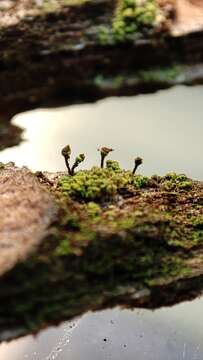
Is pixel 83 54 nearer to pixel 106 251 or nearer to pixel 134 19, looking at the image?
pixel 134 19

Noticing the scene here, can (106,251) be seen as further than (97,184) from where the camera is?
No

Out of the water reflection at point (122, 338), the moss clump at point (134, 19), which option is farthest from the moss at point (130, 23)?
the water reflection at point (122, 338)

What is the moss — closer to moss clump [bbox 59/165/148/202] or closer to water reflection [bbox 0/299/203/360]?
moss clump [bbox 59/165/148/202]

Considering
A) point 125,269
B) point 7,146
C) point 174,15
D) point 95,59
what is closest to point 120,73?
point 95,59

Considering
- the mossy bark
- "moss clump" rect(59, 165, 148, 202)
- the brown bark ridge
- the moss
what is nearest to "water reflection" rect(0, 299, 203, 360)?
the mossy bark

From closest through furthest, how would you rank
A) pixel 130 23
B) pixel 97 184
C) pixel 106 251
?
pixel 106 251 → pixel 97 184 → pixel 130 23

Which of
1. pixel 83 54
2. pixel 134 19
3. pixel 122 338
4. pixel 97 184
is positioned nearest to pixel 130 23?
pixel 134 19

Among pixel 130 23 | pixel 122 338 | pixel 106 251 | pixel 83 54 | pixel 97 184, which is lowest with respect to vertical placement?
pixel 122 338
